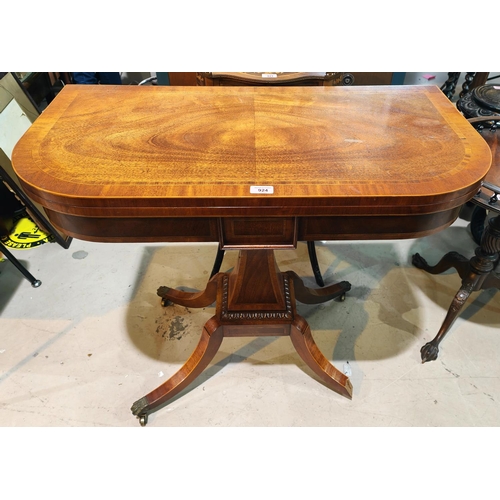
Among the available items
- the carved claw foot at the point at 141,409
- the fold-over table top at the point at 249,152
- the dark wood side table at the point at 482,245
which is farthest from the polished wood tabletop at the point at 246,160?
the carved claw foot at the point at 141,409

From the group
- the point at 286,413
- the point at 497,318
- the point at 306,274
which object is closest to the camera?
the point at 286,413

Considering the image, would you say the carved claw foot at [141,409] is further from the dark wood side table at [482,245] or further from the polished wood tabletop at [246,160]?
the dark wood side table at [482,245]

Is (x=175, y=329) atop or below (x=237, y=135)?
below

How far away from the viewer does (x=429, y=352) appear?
152 centimetres

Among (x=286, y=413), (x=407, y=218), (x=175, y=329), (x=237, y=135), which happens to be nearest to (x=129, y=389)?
(x=175, y=329)

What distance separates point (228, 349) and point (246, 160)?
2.83 feet

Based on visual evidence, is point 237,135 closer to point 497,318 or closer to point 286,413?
point 286,413

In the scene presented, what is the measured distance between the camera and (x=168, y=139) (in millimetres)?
1031

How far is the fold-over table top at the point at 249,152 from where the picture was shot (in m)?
0.88

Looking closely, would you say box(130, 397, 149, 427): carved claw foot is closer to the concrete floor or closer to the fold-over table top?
the concrete floor

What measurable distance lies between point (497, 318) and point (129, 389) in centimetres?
149

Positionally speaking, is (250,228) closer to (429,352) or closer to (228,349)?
(228,349)

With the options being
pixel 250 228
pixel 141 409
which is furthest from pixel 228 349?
pixel 250 228

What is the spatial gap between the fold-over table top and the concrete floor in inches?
31.8
